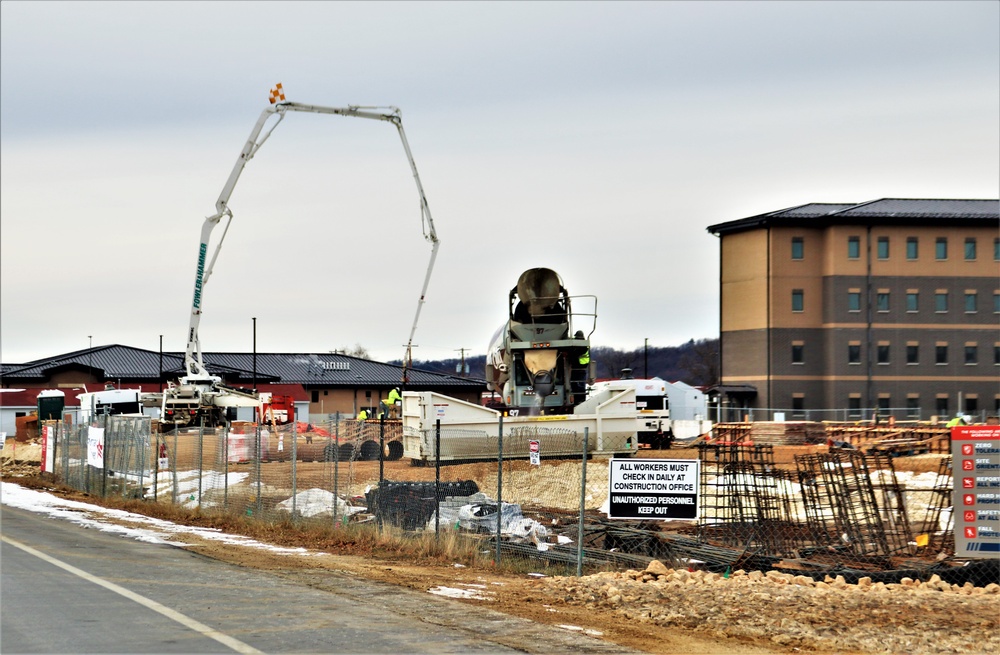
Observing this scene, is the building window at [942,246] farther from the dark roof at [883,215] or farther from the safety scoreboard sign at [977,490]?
the safety scoreboard sign at [977,490]

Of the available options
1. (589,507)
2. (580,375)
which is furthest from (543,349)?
(589,507)

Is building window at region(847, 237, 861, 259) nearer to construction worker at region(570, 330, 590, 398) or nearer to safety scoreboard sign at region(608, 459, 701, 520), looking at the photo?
construction worker at region(570, 330, 590, 398)

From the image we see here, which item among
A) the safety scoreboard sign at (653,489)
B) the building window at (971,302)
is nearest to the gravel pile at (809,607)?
the safety scoreboard sign at (653,489)

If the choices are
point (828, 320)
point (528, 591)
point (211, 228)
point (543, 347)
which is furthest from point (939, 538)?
point (828, 320)

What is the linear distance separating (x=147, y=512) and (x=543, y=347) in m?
11.7

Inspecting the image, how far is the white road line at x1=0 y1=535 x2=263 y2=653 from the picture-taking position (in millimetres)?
9789

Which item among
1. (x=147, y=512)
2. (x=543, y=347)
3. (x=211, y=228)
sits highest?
(x=211, y=228)

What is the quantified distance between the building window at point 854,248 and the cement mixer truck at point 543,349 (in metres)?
54.1

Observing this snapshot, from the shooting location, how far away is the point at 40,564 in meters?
15.6

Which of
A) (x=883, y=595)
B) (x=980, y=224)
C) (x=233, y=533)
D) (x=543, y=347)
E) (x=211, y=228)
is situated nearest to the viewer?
(x=883, y=595)

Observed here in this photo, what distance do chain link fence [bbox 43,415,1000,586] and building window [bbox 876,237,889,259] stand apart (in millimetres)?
56305

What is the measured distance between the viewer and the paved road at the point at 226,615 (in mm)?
9953

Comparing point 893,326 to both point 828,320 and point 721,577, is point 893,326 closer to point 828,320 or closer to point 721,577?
point 828,320

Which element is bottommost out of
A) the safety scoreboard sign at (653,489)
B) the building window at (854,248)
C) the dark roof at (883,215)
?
the safety scoreboard sign at (653,489)
